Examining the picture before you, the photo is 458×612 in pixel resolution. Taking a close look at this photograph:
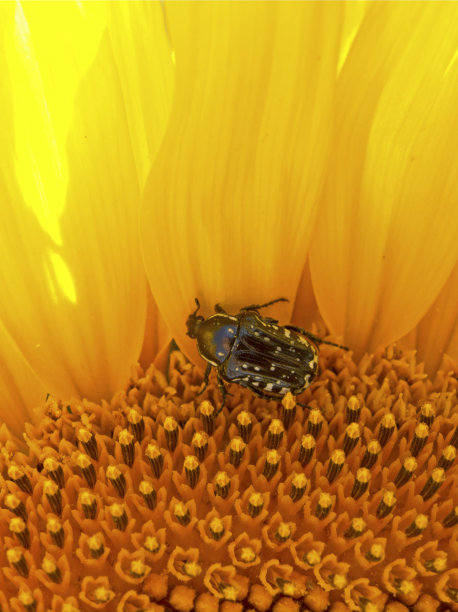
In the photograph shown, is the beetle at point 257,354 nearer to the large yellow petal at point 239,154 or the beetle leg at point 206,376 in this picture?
the beetle leg at point 206,376

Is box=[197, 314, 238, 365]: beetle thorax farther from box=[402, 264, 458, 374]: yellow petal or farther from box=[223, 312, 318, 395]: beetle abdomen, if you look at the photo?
box=[402, 264, 458, 374]: yellow petal

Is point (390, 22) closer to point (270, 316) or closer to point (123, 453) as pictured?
point (270, 316)

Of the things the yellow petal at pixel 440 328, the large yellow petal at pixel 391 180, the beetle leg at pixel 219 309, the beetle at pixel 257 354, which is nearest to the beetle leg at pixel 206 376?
the beetle at pixel 257 354

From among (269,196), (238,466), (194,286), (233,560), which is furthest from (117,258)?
(233,560)

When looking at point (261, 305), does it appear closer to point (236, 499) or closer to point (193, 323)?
point (193, 323)

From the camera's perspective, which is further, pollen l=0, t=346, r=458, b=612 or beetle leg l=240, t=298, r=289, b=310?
beetle leg l=240, t=298, r=289, b=310

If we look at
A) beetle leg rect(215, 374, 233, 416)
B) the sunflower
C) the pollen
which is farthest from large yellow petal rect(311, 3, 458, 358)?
beetle leg rect(215, 374, 233, 416)
